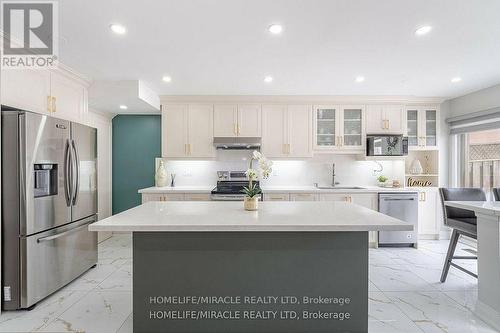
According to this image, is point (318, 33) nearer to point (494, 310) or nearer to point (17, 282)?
point (494, 310)

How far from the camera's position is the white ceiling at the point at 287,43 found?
1996 millimetres

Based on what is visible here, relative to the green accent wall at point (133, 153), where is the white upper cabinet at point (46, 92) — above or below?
above

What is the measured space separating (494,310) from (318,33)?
271 cm

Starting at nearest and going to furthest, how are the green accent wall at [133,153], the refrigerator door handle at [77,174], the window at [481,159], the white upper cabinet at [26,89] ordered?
the white upper cabinet at [26,89] → the refrigerator door handle at [77,174] → the window at [481,159] → the green accent wall at [133,153]

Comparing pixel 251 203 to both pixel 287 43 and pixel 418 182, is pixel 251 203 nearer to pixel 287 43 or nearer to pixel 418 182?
pixel 287 43

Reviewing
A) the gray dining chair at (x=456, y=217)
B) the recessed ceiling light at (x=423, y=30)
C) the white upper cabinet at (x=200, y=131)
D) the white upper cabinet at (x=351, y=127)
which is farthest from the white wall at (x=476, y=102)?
the white upper cabinet at (x=200, y=131)

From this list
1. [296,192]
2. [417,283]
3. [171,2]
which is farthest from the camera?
[296,192]

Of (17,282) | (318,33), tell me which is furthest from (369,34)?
(17,282)

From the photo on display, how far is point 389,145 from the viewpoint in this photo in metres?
4.33

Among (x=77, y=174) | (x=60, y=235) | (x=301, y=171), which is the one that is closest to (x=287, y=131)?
(x=301, y=171)

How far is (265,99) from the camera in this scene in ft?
14.5

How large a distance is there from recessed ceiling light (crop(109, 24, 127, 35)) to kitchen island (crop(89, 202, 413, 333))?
5.10ft

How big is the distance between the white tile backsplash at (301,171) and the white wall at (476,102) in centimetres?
146

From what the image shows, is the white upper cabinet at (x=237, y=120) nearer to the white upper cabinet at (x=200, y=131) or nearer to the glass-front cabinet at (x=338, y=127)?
the white upper cabinet at (x=200, y=131)
